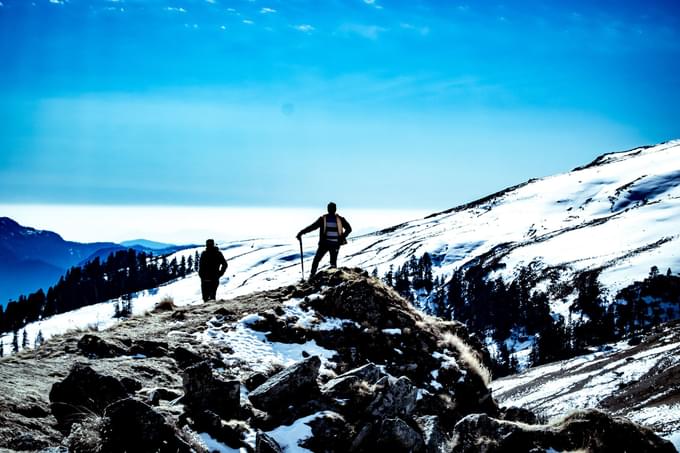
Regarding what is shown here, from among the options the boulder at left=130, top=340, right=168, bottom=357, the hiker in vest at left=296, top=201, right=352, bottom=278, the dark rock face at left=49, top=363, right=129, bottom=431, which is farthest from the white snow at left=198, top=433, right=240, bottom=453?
the hiker in vest at left=296, top=201, right=352, bottom=278

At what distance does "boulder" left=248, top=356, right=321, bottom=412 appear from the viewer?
1311 centimetres

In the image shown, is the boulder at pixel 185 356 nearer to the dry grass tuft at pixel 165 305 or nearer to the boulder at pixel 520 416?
the dry grass tuft at pixel 165 305

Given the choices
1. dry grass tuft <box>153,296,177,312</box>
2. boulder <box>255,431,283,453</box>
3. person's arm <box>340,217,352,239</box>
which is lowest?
boulder <box>255,431,283,453</box>

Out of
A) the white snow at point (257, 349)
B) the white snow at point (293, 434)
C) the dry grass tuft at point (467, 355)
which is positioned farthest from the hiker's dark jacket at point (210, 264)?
the white snow at point (293, 434)

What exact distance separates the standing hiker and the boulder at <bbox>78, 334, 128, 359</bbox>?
9977 mm

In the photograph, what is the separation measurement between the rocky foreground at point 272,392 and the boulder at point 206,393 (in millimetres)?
25

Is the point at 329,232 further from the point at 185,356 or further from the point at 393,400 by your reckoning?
the point at 393,400

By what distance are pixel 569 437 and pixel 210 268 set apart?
60.0 ft

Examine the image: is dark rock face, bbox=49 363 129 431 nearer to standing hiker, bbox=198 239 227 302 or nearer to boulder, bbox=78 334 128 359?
boulder, bbox=78 334 128 359

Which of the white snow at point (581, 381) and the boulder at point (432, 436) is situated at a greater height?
→ the boulder at point (432, 436)

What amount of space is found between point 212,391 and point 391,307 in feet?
34.0

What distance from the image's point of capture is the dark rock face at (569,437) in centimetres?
1187

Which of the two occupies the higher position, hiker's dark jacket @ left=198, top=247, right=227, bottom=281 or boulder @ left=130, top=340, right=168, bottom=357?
hiker's dark jacket @ left=198, top=247, right=227, bottom=281

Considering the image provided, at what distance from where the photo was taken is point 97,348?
15.8 meters
